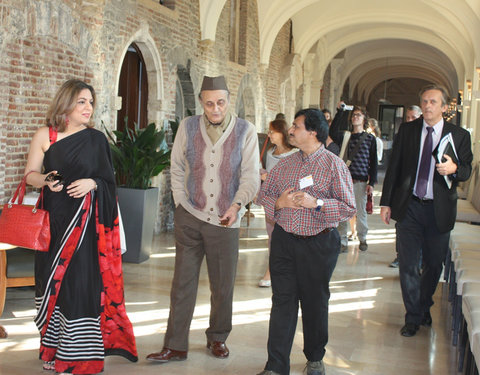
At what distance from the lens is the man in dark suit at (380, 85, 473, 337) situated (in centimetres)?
407

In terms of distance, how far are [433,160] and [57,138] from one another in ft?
8.16

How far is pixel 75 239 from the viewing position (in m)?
3.26

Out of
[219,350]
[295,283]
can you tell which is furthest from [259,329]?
[295,283]

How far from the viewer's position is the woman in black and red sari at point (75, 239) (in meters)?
3.23

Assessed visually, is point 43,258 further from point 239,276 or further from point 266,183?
point 239,276

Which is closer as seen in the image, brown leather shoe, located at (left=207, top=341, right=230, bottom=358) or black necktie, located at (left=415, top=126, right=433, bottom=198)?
brown leather shoe, located at (left=207, top=341, right=230, bottom=358)

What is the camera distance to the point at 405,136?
425cm

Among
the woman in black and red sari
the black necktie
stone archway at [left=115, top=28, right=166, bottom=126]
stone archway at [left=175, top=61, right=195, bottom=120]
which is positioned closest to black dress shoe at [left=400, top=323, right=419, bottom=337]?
the black necktie

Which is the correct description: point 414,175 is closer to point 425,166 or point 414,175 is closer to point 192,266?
point 425,166

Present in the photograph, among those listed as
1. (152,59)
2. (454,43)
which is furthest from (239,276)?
(454,43)

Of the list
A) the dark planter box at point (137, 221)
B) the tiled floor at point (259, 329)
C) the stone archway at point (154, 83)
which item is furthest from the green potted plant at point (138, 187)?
the stone archway at point (154, 83)

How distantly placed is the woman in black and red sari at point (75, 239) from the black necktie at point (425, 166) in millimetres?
2104

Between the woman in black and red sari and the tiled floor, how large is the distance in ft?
0.91

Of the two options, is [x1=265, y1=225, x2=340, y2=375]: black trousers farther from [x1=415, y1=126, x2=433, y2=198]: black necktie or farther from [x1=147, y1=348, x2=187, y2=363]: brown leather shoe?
[x1=415, y1=126, x2=433, y2=198]: black necktie
